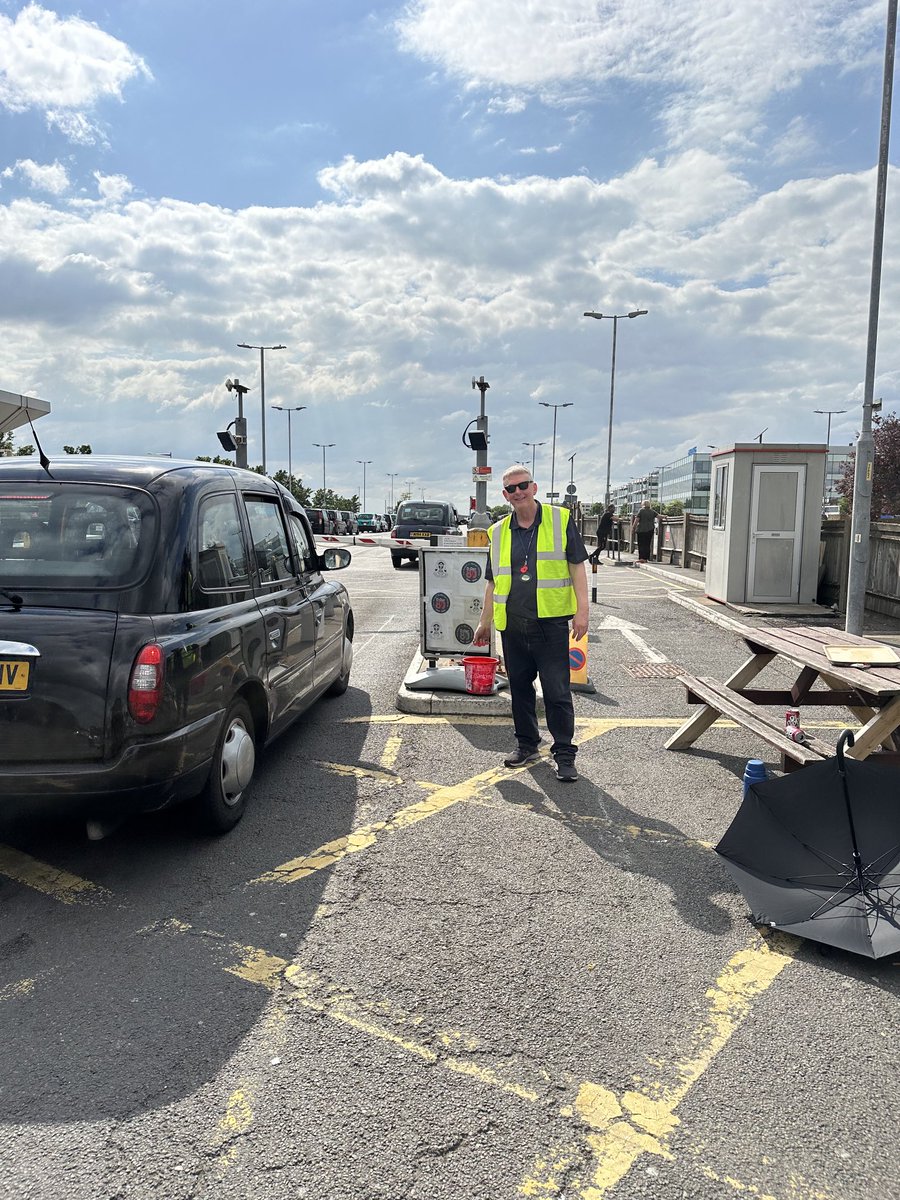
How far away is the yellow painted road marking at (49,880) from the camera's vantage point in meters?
3.66

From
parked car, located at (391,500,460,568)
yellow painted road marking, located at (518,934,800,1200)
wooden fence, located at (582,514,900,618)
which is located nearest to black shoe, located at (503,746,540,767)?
yellow painted road marking, located at (518,934,800,1200)

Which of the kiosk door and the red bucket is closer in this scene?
the red bucket

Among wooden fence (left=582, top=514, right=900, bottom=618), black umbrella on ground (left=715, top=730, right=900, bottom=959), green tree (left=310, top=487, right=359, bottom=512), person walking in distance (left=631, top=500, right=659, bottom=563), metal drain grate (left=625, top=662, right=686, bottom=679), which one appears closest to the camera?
black umbrella on ground (left=715, top=730, right=900, bottom=959)

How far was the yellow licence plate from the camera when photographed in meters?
3.45

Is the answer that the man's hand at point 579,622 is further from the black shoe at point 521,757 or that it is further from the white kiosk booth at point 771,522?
the white kiosk booth at point 771,522

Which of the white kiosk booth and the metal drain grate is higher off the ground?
the white kiosk booth

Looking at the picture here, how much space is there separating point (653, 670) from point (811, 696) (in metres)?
3.43

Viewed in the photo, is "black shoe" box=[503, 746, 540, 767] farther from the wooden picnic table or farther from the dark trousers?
the wooden picnic table

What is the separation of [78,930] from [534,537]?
3309 mm

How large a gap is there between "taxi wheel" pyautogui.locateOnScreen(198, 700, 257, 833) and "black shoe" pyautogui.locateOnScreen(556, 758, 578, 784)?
190 cm

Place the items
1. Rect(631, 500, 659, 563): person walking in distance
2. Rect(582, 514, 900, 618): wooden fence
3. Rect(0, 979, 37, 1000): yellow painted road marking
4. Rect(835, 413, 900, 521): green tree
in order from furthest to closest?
Rect(835, 413, 900, 521): green tree → Rect(631, 500, 659, 563): person walking in distance → Rect(582, 514, 900, 618): wooden fence → Rect(0, 979, 37, 1000): yellow painted road marking

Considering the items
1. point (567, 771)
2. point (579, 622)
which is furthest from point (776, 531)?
point (567, 771)

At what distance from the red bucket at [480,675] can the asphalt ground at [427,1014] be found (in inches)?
86.7

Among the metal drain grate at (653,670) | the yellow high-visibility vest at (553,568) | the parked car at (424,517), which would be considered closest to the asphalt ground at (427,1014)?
the yellow high-visibility vest at (553,568)
